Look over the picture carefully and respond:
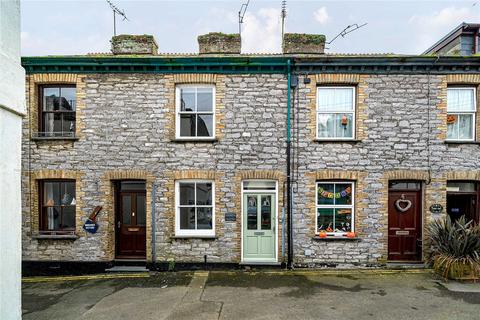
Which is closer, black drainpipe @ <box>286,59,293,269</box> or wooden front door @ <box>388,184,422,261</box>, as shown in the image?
black drainpipe @ <box>286,59,293,269</box>

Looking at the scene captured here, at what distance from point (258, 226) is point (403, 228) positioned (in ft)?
15.6

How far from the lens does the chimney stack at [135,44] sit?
9953 millimetres

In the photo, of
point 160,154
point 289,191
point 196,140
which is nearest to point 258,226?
point 289,191

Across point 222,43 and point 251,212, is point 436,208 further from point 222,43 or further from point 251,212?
point 222,43

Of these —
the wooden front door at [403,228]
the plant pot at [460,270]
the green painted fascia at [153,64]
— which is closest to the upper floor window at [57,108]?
the green painted fascia at [153,64]

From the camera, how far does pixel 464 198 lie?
9234 mm

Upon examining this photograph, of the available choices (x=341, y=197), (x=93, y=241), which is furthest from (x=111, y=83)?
(x=341, y=197)

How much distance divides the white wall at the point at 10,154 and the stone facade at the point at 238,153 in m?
6.06

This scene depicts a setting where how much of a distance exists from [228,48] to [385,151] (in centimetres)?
634

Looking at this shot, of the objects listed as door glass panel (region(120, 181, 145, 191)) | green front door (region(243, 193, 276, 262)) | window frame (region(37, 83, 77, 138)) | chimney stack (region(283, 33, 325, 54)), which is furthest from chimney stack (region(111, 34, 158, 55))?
green front door (region(243, 193, 276, 262))

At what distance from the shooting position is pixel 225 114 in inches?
354

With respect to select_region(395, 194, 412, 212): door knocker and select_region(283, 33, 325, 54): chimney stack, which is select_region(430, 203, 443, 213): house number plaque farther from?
select_region(283, 33, 325, 54): chimney stack

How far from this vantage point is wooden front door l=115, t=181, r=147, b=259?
9.34 meters

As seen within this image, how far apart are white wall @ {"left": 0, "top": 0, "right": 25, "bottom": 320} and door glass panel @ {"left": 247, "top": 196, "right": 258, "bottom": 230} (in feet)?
22.1
